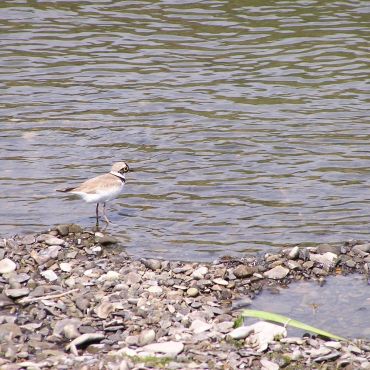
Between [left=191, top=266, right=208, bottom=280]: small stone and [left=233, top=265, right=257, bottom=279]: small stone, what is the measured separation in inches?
15.5

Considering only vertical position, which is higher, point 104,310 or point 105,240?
point 104,310

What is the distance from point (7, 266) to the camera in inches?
481

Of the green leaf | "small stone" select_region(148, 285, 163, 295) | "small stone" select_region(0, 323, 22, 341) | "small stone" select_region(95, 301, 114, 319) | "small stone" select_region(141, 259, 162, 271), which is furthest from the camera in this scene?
"small stone" select_region(141, 259, 162, 271)

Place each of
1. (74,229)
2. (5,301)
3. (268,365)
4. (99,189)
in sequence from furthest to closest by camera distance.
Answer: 1. (99,189)
2. (74,229)
3. (5,301)
4. (268,365)

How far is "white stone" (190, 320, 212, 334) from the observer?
34.5 feet

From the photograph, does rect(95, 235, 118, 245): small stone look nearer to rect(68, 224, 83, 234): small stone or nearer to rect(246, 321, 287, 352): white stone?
rect(68, 224, 83, 234): small stone

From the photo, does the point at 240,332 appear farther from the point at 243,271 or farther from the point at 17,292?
the point at 17,292

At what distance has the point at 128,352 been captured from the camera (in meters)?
9.67

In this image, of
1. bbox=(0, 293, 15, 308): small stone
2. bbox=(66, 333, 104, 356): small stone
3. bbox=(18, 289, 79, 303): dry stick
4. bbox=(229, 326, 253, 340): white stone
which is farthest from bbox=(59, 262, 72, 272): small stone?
bbox=(229, 326, 253, 340): white stone

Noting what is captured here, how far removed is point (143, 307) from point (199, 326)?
2.80 ft

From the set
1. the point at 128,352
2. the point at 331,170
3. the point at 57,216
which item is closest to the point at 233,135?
the point at 331,170

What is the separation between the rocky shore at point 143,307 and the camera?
32.0 ft

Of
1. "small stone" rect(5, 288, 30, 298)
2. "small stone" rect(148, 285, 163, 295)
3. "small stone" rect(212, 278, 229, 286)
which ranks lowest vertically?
"small stone" rect(212, 278, 229, 286)

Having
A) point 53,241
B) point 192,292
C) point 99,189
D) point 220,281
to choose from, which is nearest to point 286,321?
point 192,292
